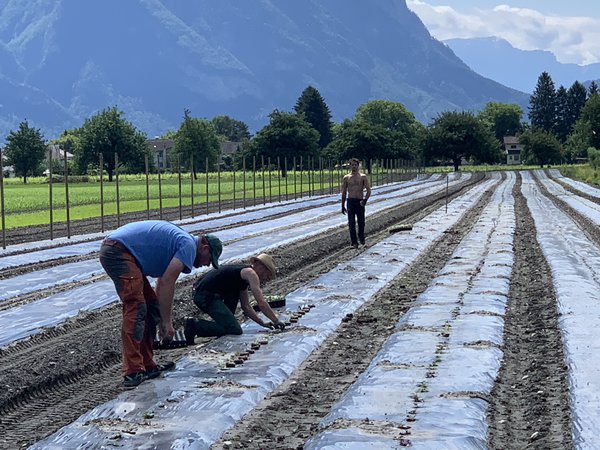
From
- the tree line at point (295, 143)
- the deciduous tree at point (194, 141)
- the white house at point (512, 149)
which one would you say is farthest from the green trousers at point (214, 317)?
the white house at point (512, 149)

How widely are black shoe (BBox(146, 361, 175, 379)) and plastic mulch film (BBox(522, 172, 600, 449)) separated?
324 cm

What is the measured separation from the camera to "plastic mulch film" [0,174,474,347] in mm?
9758

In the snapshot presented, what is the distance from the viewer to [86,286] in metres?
12.2

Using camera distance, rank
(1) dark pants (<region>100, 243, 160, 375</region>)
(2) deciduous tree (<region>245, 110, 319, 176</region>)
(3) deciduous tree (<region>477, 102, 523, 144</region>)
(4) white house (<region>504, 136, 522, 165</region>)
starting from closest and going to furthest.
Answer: (1) dark pants (<region>100, 243, 160, 375</region>) → (2) deciduous tree (<region>245, 110, 319, 176</region>) → (3) deciduous tree (<region>477, 102, 523, 144</region>) → (4) white house (<region>504, 136, 522, 165</region>)

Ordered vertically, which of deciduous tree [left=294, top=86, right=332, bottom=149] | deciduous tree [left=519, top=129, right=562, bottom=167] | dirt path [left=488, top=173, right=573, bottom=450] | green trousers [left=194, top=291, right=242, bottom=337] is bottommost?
dirt path [left=488, top=173, right=573, bottom=450]

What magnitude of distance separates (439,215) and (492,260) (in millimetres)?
12884

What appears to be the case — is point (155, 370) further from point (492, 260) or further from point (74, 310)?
point (492, 260)

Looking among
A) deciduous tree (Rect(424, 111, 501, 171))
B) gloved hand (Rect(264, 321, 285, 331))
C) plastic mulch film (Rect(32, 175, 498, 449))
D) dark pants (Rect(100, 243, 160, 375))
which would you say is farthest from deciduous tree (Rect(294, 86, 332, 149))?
dark pants (Rect(100, 243, 160, 375))

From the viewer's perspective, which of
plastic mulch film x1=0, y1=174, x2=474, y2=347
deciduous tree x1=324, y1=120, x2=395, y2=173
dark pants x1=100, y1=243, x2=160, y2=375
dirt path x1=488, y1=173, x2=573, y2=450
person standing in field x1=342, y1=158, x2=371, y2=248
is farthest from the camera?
deciduous tree x1=324, y1=120, x2=395, y2=173

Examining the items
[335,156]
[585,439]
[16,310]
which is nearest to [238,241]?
[16,310]

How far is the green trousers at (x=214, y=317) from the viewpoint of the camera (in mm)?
8711

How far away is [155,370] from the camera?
287 inches

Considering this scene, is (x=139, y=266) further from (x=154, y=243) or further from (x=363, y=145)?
(x=363, y=145)

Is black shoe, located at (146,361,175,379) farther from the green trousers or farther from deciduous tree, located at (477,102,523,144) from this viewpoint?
deciduous tree, located at (477,102,523,144)
